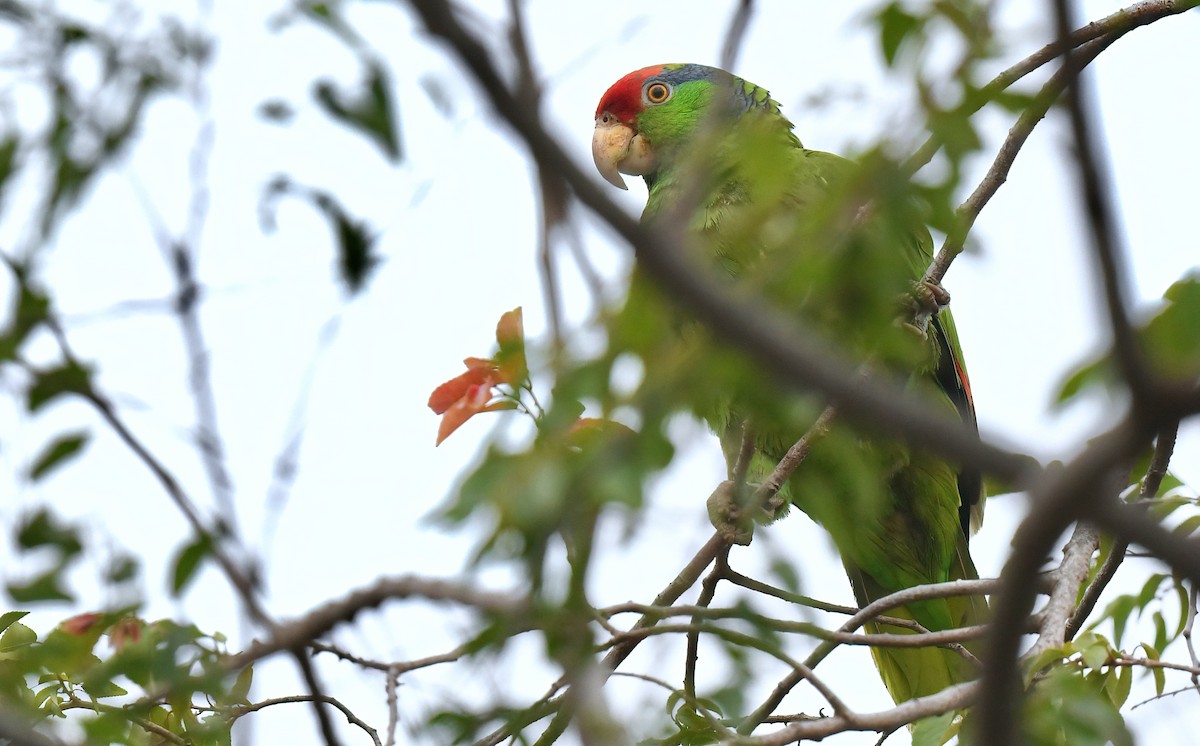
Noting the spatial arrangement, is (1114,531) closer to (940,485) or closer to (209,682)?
(209,682)

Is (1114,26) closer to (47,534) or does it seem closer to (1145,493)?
(1145,493)

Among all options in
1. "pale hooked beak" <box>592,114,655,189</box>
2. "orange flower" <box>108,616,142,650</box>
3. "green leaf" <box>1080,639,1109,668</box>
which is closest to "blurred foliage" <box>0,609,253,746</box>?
"orange flower" <box>108,616,142,650</box>

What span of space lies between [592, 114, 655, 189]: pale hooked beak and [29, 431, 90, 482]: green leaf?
2.71 meters

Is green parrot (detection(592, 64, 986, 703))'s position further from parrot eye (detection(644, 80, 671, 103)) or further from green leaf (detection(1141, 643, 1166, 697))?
green leaf (detection(1141, 643, 1166, 697))

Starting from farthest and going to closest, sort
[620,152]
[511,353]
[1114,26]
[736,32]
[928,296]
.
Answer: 1. [620,152]
2. [928,296]
3. [1114,26]
4. [511,353]
5. [736,32]

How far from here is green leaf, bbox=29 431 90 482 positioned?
893mm

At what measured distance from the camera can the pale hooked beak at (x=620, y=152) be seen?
3.47m

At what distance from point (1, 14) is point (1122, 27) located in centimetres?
187

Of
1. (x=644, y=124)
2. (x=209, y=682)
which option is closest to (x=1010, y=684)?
A: (x=209, y=682)

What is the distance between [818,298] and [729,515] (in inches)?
42.7

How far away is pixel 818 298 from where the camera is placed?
0.86 meters

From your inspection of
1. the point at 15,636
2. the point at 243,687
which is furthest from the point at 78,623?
the point at 15,636

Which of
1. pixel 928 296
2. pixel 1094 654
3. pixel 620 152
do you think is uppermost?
pixel 620 152

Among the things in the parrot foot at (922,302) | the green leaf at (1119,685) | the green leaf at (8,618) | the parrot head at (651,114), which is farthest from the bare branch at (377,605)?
the parrot head at (651,114)
